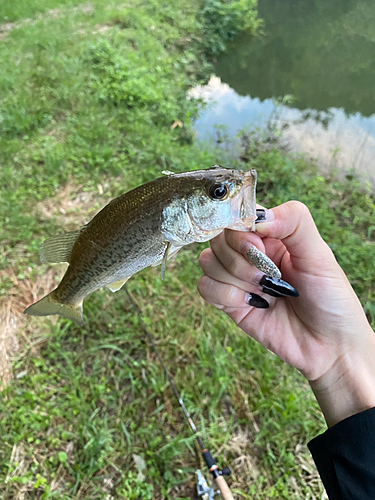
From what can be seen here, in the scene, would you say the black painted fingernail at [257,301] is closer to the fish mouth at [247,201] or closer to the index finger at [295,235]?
the index finger at [295,235]

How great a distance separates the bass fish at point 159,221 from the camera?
1.46 meters

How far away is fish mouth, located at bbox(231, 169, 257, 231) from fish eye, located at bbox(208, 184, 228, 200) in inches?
2.5

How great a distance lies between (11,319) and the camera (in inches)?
122

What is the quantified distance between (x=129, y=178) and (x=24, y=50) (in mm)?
4992

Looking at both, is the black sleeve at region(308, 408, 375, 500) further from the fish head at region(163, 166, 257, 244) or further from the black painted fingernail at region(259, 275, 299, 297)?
the fish head at region(163, 166, 257, 244)

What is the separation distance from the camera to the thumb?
162 centimetres

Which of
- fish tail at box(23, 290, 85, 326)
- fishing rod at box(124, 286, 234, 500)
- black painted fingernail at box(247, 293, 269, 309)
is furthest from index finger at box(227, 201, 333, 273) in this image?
fishing rod at box(124, 286, 234, 500)

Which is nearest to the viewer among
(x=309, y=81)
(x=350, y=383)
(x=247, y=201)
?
(x=247, y=201)

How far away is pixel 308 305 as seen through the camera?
1860mm

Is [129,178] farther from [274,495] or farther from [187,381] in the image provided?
[274,495]

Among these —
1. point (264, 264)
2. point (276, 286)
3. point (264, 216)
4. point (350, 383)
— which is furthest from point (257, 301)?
point (350, 383)

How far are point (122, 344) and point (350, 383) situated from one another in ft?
6.98

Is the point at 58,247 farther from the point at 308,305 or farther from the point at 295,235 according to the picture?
the point at 308,305

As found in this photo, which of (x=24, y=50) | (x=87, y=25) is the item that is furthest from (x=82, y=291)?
(x=87, y=25)
